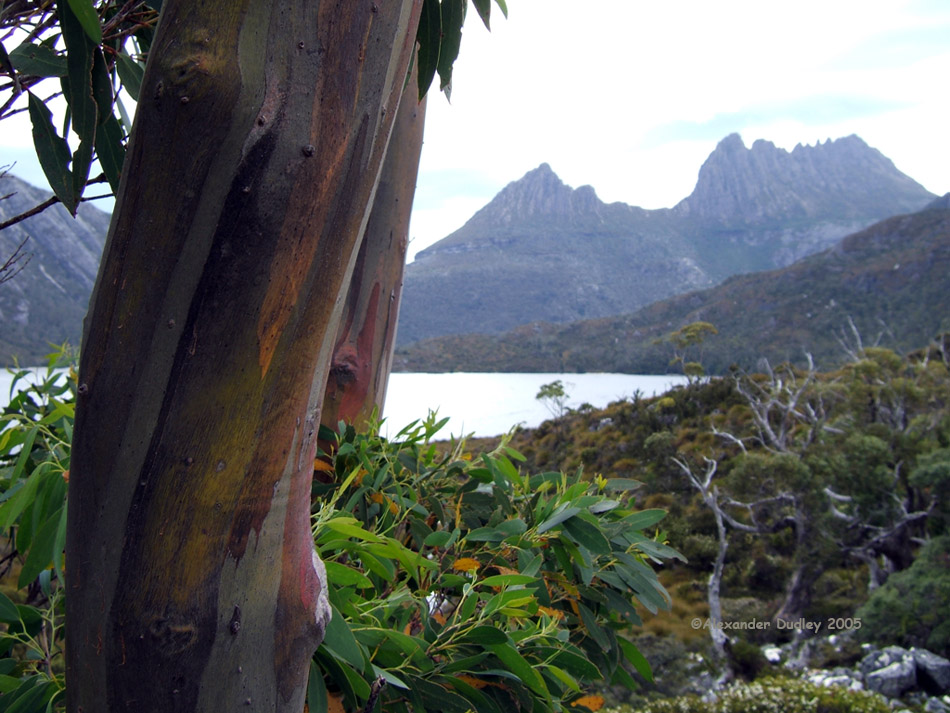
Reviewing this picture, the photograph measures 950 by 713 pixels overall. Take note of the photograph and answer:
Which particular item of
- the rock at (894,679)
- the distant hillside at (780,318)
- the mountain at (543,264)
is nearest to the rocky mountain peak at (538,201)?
the mountain at (543,264)

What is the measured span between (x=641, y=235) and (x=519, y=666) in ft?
368

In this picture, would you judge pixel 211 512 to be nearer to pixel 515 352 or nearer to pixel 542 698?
pixel 542 698

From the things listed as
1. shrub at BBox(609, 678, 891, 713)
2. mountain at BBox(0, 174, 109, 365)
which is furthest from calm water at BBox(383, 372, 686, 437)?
mountain at BBox(0, 174, 109, 365)

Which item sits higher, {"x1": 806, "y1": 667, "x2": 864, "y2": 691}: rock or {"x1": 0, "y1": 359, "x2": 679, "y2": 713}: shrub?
{"x1": 0, "y1": 359, "x2": 679, "y2": 713}: shrub

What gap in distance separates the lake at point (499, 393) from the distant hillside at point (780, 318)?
3.41 meters

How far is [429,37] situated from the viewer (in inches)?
31.7

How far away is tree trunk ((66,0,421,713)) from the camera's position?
468 millimetres

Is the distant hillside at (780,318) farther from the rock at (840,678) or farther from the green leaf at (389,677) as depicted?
the green leaf at (389,677)

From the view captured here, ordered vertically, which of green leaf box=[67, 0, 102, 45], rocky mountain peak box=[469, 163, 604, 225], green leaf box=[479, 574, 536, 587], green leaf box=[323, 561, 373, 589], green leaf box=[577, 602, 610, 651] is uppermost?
rocky mountain peak box=[469, 163, 604, 225]

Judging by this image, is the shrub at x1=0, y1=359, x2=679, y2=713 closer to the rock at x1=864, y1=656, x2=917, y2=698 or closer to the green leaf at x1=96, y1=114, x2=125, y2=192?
the green leaf at x1=96, y1=114, x2=125, y2=192

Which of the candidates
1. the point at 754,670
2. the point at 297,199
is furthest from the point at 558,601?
the point at 754,670

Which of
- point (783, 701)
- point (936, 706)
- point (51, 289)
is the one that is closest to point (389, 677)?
point (783, 701)

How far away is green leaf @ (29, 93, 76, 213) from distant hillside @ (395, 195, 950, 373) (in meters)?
28.0

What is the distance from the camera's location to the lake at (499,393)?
2011cm
